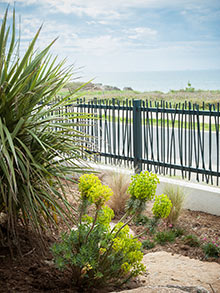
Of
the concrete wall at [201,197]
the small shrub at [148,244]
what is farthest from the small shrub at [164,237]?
the concrete wall at [201,197]

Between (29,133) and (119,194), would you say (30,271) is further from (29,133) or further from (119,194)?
(119,194)

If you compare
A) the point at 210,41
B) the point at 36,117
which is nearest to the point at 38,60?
the point at 36,117

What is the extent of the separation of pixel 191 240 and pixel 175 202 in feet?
2.28

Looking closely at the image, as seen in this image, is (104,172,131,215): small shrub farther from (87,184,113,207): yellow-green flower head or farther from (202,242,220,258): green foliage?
(87,184,113,207): yellow-green flower head

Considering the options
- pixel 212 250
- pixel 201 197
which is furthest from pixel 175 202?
pixel 212 250

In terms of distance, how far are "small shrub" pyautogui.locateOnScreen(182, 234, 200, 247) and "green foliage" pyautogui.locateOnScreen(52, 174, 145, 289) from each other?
5.85ft

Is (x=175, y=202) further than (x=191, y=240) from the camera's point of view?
Yes

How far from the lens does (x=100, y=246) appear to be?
294cm

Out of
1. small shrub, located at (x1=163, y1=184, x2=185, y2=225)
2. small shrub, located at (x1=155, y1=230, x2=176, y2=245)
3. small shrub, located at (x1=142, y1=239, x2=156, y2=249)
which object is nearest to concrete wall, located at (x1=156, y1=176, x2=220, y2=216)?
small shrub, located at (x1=163, y1=184, x2=185, y2=225)

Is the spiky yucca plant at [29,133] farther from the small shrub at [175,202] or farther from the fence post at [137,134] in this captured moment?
the fence post at [137,134]

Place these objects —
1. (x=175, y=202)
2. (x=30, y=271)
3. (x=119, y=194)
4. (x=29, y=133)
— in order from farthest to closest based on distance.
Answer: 1. (x=119, y=194)
2. (x=175, y=202)
3. (x=29, y=133)
4. (x=30, y=271)

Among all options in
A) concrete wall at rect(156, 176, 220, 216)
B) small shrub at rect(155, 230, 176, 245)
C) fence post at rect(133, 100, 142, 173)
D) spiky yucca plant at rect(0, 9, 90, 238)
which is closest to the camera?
spiky yucca plant at rect(0, 9, 90, 238)

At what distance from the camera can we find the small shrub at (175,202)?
5066mm

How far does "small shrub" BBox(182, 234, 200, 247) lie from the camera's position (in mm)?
4566
